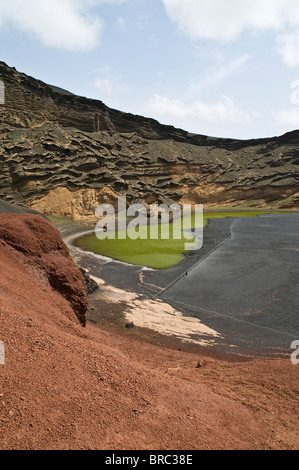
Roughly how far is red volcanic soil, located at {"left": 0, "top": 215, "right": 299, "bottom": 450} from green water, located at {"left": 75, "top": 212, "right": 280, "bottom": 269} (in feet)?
47.6

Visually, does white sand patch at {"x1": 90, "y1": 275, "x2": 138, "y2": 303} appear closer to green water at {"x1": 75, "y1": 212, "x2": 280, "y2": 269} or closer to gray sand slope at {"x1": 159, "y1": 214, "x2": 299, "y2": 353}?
gray sand slope at {"x1": 159, "y1": 214, "x2": 299, "y2": 353}

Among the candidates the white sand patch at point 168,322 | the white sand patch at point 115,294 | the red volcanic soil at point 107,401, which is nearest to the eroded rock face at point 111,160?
the white sand patch at point 115,294

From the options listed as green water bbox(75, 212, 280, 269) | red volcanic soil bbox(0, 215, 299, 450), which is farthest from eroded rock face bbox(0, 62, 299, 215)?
red volcanic soil bbox(0, 215, 299, 450)

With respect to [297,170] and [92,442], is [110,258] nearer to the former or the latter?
[92,442]

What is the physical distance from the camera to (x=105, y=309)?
40.5ft

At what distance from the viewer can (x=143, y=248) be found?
24547 mm

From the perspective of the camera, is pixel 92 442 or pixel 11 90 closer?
pixel 92 442

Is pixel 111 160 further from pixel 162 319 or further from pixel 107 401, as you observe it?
pixel 107 401

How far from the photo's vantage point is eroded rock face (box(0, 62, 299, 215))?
4038cm

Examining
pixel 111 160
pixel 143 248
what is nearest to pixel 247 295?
pixel 143 248

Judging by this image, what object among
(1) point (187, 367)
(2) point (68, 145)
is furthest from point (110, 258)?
(2) point (68, 145)

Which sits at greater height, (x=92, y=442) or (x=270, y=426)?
(x=92, y=442)

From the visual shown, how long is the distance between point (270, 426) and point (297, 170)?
70149 millimetres

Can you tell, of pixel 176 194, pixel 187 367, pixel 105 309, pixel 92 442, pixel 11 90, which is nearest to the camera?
pixel 92 442
